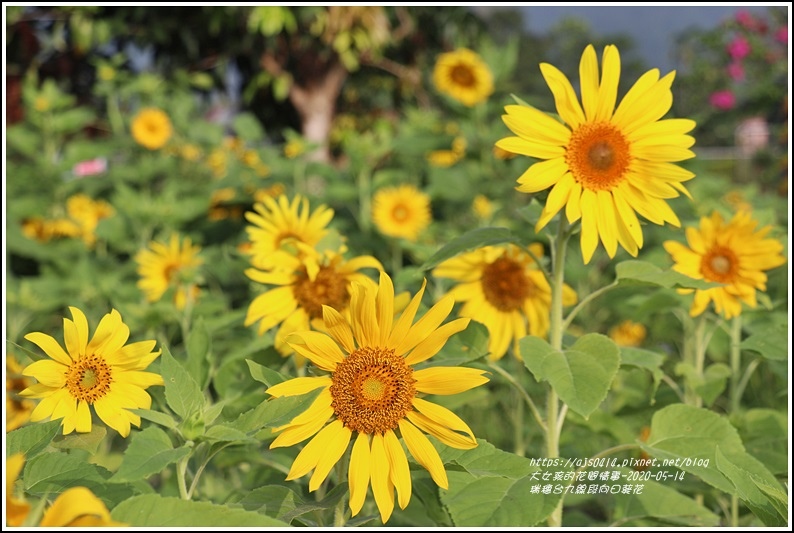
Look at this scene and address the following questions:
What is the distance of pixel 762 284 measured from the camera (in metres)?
1.47

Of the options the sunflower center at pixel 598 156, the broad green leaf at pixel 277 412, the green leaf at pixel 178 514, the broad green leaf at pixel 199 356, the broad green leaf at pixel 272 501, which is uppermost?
the sunflower center at pixel 598 156

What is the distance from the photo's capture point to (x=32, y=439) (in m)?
0.89

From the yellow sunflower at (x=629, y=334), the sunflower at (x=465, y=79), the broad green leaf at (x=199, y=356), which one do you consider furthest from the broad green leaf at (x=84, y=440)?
the sunflower at (x=465, y=79)

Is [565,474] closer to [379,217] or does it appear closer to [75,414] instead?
[75,414]

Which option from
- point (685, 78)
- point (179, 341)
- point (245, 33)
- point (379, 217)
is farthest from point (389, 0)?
point (685, 78)

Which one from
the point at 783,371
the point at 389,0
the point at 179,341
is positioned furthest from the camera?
the point at 389,0

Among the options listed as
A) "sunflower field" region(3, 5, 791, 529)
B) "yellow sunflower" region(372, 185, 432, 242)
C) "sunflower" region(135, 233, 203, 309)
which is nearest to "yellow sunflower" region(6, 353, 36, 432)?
"sunflower field" region(3, 5, 791, 529)

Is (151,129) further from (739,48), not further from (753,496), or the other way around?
(739,48)

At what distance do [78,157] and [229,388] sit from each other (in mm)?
2876

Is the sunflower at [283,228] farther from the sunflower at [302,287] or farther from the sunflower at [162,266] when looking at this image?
the sunflower at [162,266]

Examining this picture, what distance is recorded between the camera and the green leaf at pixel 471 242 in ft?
3.64

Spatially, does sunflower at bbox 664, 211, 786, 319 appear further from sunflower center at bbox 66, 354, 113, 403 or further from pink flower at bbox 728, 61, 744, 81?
pink flower at bbox 728, 61, 744, 81

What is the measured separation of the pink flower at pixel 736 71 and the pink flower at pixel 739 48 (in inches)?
4.8

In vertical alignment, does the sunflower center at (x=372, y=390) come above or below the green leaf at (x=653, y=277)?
below
